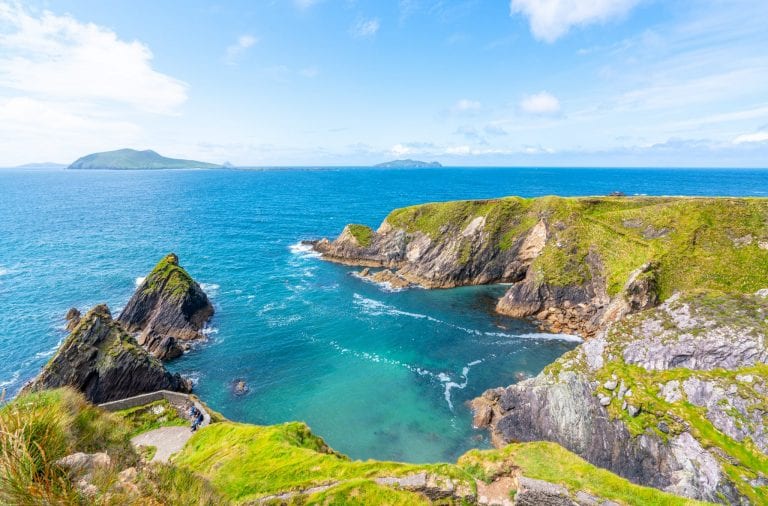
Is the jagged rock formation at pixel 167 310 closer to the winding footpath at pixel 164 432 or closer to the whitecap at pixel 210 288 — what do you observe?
the whitecap at pixel 210 288

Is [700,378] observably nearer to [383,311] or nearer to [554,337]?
[554,337]

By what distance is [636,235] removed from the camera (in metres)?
54.9

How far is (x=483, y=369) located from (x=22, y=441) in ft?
134

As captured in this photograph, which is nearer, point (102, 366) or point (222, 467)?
Answer: point (222, 467)

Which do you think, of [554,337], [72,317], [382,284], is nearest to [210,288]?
[72,317]

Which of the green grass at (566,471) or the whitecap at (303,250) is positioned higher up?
the green grass at (566,471)

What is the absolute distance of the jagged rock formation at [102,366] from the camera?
106ft

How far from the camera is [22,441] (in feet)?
16.9

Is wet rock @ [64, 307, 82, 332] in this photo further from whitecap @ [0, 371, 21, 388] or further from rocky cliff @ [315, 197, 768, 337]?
rocky cliff @ [315, 197, 768, 337]

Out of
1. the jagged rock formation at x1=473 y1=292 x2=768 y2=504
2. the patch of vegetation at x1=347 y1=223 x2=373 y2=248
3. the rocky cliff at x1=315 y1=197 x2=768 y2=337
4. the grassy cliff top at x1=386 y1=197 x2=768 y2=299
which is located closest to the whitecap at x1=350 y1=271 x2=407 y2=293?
the rocky cliff at x1=315 y1=197 x2=768 y2=337

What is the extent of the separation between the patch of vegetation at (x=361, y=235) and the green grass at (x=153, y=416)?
170ft

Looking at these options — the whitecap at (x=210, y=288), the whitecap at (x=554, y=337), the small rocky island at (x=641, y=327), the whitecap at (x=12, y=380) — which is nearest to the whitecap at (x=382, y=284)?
the small rocky island at (x=641, y=327)

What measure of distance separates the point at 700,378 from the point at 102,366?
50.3m

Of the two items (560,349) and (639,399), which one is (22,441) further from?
(560,349)
